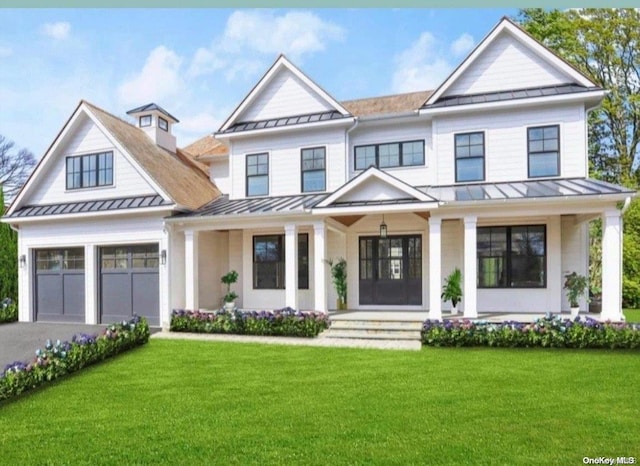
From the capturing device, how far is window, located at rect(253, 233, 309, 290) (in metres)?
15.6

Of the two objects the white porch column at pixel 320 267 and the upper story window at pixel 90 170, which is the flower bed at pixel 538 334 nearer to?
the white porch column at pixel 320 267

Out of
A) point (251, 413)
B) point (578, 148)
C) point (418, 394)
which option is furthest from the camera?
point (578, 148)

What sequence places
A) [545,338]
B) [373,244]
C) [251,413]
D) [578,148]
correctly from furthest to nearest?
[373,244] → [578,148] → [545,338] → [251,413]

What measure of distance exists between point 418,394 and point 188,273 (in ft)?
30.6

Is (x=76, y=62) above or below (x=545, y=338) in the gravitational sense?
above

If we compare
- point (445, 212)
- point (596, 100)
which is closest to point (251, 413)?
point (445, 212)

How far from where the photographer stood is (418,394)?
713 centimetres

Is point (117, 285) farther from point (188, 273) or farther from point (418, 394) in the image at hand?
point (418, 394)

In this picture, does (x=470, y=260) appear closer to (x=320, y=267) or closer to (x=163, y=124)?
(x=320, y=267)

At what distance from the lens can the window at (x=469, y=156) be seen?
14023 mm

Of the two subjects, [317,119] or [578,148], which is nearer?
[578,148]

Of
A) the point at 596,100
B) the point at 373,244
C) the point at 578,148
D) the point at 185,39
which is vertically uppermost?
the point at 185,39

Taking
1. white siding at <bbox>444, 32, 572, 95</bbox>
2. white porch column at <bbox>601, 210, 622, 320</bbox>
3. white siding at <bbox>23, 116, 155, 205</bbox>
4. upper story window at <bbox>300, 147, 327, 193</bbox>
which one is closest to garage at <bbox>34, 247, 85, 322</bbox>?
white siding at <bbox>23, 116, 155, 205</bbox>

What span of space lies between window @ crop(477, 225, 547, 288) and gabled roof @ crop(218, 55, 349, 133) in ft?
21.0
